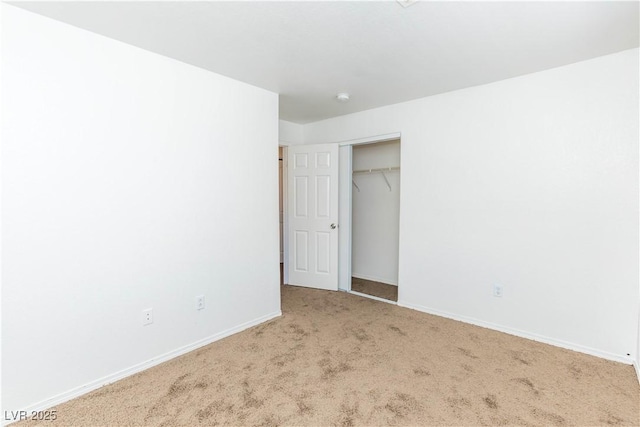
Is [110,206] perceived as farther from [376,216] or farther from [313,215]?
[376,216]

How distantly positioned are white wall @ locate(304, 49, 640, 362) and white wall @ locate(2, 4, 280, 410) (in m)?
1.84

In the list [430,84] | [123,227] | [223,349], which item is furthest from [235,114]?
[223,349]

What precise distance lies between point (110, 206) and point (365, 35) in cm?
Answer: 200

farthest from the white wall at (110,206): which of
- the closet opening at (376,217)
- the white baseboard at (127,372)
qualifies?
the closet opening at (376,217)

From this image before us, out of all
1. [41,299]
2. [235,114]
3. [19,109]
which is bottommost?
[41,299]

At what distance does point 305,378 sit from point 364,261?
8.98 ft

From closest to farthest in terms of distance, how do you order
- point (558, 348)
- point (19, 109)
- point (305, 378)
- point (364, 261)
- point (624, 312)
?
point (19, 109), point (305, 378), point (624, 312), point (558, 348), point (364, 261)

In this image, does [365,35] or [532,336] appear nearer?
[365,35]

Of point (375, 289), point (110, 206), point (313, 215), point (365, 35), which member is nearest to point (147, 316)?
point (110, 206)

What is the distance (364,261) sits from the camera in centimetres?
474

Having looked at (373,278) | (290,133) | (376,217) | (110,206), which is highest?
(290,133)

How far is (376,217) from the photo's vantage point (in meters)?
4.56

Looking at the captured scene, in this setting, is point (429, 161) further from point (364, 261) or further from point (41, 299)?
point (41, 299)

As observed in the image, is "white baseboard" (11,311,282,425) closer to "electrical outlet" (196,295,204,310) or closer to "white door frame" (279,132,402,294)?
"electrical outlet" (196,295,204,310)
